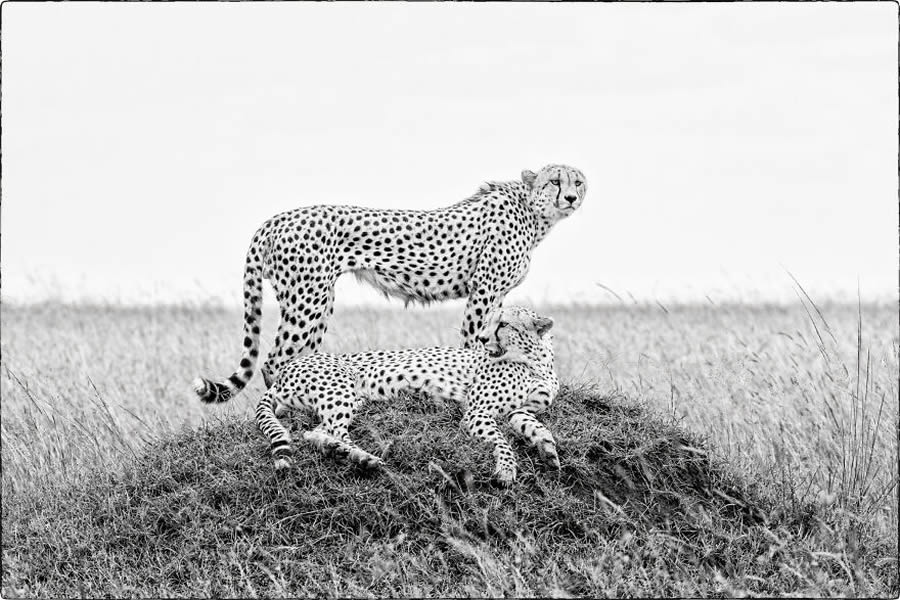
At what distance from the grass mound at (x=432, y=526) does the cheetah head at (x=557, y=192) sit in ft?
4.02

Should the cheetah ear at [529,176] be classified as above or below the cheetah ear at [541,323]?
above

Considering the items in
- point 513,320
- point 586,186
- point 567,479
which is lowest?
point 567,479

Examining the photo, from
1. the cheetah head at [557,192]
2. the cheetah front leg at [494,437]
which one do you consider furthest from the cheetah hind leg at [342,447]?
the cheetah head at [557,192]

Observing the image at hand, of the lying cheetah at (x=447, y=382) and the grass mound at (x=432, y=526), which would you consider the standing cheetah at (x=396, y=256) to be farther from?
the grass mound at (x=432, y=526)

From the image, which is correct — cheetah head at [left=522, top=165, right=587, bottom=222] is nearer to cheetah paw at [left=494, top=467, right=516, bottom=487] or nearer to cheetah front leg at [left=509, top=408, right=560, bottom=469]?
cheetah front leg at [left=509, top=408, right=560, bottom=469]

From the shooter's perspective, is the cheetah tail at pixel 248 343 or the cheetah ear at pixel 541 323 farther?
the cheetah tail at pixel 248 343

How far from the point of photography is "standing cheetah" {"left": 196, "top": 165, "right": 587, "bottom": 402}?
20.4 ft

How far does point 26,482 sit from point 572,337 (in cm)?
610

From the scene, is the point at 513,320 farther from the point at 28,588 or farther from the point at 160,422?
the point at 160,422

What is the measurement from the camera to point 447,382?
587 centimetres

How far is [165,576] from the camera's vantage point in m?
5.38

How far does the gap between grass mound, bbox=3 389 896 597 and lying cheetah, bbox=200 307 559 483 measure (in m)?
0.12

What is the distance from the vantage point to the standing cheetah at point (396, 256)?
20.4 feet

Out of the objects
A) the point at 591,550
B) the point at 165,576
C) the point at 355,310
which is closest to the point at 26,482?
the point at 165,576
